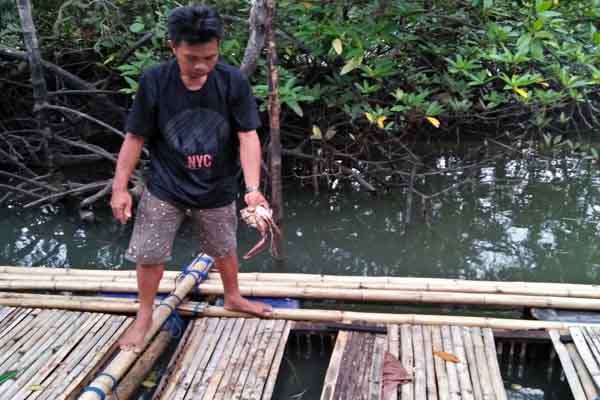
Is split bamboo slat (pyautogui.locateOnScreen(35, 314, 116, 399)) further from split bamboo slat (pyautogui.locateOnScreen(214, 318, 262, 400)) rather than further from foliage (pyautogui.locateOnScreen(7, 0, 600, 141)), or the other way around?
foliage (pyautogui.locateOnScreen(7, 0, 600, 141))

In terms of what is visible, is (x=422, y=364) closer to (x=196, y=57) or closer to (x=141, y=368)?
(x=141, y=368)

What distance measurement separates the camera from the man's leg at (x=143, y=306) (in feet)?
7.59

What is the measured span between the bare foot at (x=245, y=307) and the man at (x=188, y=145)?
401 mm

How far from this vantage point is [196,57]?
1.88m

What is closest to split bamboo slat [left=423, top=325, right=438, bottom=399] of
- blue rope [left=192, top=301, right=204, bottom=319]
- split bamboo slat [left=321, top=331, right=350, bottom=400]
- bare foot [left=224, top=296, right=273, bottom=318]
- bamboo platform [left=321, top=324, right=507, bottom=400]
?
bamboo platform [left=321, top=324, right=507, bottom=400]

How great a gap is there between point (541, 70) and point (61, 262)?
3.78 metres

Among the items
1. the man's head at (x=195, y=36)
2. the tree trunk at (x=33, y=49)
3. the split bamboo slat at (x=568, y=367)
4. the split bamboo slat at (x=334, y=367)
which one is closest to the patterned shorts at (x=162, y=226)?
the man's head at (x=195, y=36)

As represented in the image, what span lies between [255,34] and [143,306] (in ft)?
6.23

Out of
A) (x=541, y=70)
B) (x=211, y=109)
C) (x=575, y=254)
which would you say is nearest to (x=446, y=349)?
(x=211, y=109)

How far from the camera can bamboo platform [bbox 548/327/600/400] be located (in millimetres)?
2174

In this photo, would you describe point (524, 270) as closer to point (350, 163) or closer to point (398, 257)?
point (398, 257)

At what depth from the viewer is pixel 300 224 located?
4.50m

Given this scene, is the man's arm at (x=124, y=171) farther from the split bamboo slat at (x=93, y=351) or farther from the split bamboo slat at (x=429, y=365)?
the split bamboo slat at (x=429, y=365)

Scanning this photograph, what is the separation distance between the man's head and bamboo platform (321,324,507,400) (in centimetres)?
136
